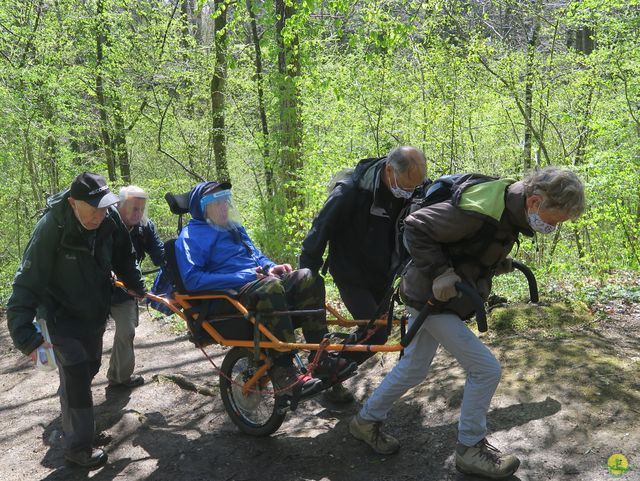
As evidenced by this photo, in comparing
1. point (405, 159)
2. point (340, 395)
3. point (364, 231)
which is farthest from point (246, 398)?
point (405, 159)

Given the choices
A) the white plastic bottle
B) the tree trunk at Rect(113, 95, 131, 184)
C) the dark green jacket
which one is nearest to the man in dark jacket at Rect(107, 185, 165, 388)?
the dark green jacket

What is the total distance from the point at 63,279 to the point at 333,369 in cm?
199

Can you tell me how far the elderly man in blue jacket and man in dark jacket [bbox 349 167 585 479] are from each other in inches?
33.1

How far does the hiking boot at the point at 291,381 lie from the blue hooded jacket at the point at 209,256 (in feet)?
2.27

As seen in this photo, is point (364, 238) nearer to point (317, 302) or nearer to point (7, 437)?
point (317, 302)

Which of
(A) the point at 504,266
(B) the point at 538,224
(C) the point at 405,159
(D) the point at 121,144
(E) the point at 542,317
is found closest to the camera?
(B) the point at 538,224

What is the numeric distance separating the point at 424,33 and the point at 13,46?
26.2 ft

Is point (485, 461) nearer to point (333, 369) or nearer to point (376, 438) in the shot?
point (376, 438)

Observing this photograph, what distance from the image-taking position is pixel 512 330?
518 centimetres

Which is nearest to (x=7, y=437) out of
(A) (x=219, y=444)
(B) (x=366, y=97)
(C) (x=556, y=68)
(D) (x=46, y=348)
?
(D) (x=46, y=348)

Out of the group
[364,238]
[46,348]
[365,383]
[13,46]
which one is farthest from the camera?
[13,46]

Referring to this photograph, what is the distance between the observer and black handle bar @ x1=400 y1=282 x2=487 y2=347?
9.64 ft

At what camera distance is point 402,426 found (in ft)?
13.3

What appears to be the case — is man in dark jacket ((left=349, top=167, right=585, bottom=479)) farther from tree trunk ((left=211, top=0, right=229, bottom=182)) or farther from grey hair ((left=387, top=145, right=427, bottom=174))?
tree trunk ((left=211, top=0, right=229, bottom=182))
